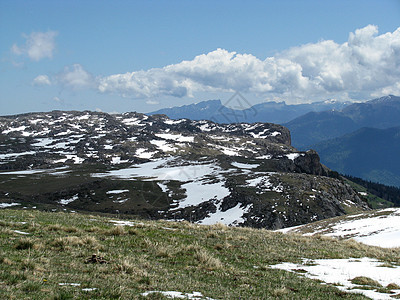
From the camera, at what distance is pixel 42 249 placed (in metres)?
12.5

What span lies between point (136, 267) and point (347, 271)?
916 cm

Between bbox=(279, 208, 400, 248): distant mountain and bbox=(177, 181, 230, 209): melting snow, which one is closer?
bbox=(279, 208, 400, 248): distant mountain

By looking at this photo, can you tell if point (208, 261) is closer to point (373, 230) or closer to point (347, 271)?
point (347, 271)

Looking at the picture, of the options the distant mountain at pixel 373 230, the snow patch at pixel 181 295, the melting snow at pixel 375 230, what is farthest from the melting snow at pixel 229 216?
the snow patch at pixel 181 295

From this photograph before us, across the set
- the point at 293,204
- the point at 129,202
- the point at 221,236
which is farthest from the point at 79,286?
the point at 129,202

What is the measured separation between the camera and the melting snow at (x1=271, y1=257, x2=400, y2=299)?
11422 millimetres

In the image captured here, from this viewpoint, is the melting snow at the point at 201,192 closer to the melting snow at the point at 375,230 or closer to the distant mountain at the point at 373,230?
the distant mountain at the point at 373,230

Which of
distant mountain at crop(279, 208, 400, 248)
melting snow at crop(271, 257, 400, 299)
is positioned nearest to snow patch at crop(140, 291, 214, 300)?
melting snow at crop(271, 257, 400, 299)

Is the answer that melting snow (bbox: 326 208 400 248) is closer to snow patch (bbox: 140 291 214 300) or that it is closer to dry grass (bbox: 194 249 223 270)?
dry grass (bbox: 194 249 223 270)

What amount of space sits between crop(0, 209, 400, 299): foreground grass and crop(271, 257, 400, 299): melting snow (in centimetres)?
77

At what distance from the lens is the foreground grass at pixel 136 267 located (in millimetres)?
8555

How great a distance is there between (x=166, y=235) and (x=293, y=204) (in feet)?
281

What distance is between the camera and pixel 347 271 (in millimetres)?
13938

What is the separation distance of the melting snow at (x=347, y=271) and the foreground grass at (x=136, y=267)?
2.54ft
